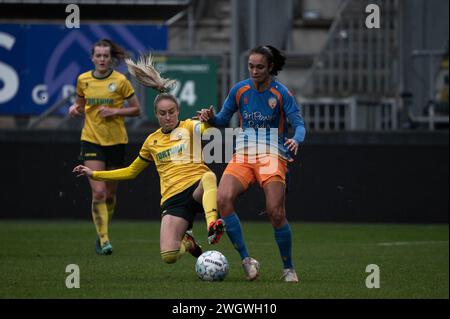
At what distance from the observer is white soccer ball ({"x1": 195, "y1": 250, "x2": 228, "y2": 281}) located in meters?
10.0

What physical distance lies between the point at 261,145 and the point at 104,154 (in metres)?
3.79

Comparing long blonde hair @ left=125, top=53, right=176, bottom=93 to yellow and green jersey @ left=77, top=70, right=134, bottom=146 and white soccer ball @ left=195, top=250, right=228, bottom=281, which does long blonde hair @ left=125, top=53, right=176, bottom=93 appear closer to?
white soccer ball @ left=195, top=250, right=228, bottom=281

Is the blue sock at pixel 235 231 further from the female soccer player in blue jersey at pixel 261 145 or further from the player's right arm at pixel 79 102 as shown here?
the player's right arm at pixel 79 102

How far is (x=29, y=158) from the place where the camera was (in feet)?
60.6

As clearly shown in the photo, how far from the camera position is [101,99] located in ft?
44.8

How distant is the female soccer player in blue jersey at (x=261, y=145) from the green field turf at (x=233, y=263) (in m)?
0.34

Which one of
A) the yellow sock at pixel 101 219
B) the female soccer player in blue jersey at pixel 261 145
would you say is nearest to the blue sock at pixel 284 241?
the female soccer player in blue jersey at pixel 261 145

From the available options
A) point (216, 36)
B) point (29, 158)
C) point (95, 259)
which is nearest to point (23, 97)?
point (29, 158)

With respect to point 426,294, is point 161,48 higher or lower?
higher

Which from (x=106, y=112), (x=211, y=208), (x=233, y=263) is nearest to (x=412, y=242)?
(x=233, y=263)

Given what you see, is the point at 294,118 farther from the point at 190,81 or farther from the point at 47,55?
the point at 47,55

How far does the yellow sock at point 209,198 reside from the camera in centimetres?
1028

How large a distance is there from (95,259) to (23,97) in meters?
7.98
